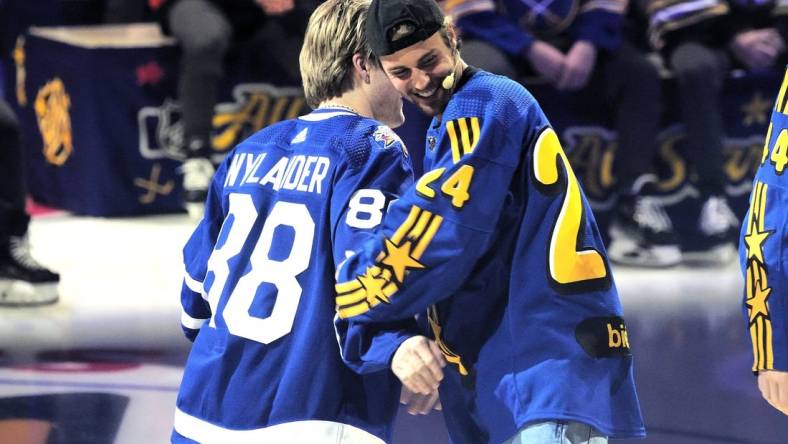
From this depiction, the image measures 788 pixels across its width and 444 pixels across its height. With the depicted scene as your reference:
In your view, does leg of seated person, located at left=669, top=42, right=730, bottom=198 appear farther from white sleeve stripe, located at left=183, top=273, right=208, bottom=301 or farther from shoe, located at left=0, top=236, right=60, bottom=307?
white sleeve stripe, located at left=183, top=273, right=208, bottom=301

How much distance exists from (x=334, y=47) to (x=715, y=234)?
13.9ft

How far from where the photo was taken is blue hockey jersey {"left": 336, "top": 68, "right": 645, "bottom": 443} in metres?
2.14

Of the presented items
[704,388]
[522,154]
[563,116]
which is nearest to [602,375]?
[522,154]

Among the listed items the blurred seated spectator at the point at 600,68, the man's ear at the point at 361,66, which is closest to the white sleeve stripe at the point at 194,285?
the man's ear at the point at 361,66

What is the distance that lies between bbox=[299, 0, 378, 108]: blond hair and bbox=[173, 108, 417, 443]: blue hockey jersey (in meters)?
0.05

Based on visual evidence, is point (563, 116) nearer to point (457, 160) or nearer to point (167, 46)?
point (167, 46)

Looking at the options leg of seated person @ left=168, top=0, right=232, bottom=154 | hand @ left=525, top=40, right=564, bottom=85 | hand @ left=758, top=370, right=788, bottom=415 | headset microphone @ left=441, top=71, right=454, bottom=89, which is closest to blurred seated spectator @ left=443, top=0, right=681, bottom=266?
hand @ left=525, top=40, right=564, bottom=85

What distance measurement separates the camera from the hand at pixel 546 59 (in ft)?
19.6

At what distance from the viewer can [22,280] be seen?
5223mm

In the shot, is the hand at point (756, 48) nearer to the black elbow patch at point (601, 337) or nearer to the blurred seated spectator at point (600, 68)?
the blurred seated spectator at point (600, 68)

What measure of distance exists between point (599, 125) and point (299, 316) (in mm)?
4217

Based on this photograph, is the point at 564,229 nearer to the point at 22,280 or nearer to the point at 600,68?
the point at 22,280

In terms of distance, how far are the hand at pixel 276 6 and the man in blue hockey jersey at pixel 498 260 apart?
4029 mm

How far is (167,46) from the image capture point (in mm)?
6277
